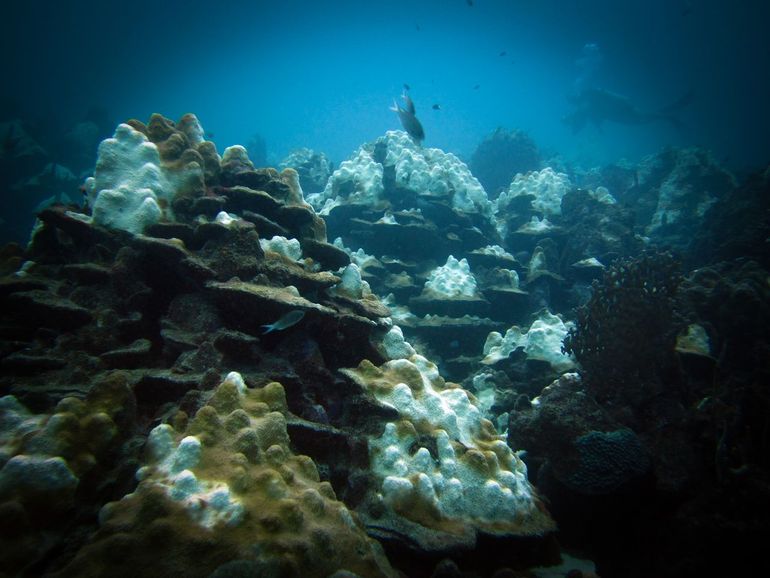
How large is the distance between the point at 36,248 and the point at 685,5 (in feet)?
179

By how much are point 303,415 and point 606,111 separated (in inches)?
2107

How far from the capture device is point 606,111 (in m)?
44.0

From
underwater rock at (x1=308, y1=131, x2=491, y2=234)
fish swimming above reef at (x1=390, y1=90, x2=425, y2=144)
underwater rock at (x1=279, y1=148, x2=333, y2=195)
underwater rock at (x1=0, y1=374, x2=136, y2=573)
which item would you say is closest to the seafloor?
underwater rock at (x1=0, y1=374, x2=136, y2=573)

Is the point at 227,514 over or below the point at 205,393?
below

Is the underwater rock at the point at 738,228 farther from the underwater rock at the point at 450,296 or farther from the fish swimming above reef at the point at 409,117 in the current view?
the fish swimming above reef at the point at 409,117

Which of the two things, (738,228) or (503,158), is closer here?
(738,228)

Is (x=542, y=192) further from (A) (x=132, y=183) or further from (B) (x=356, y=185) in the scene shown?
(A) (x=132, y=183)

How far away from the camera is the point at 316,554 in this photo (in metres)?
2.21

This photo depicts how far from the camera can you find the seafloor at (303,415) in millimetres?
2246

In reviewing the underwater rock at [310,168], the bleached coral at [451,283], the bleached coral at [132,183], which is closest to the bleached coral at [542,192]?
the bleached coral at [451,283]

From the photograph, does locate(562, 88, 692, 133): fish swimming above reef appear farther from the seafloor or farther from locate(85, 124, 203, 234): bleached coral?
locate(85, 124, 203, 234): bleached coral

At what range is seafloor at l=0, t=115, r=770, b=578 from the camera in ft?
7.37

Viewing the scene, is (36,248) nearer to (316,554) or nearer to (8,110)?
(316,554)

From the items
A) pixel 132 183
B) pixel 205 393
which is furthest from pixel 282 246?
pixel 205 393
